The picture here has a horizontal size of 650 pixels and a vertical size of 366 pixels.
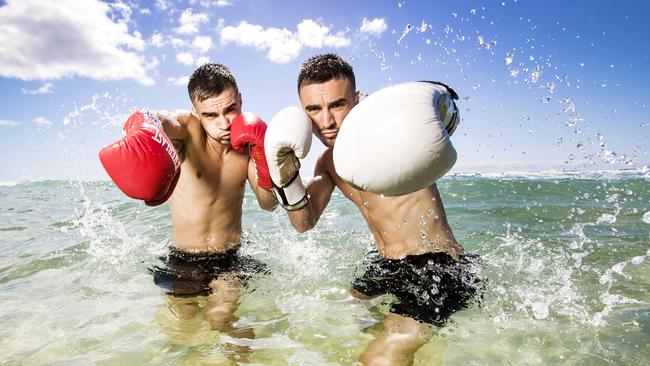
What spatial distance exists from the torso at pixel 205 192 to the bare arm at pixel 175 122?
5 cm

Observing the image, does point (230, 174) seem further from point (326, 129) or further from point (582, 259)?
point (582, 259)

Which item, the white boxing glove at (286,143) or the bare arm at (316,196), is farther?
the bare arm at (316,196)

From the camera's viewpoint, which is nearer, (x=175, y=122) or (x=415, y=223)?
(x=415, y=223)

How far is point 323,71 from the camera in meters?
2.50

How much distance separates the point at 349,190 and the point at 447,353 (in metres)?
1.20

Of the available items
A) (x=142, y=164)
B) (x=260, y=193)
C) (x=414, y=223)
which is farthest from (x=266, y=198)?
(x=142, y=164)

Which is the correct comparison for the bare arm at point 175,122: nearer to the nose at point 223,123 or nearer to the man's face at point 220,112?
the man's face at point 220,112

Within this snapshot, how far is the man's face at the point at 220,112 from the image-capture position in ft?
8.84

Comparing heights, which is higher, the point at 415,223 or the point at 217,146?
the point at 217,146

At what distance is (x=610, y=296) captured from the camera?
2965 mm

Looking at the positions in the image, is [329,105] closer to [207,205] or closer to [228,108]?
[228,108]

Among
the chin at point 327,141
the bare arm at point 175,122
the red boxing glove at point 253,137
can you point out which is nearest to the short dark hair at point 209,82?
the bare arm at point 175,122

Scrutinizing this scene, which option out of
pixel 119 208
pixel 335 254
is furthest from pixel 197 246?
pixel 119 208

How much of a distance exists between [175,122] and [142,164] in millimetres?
987
